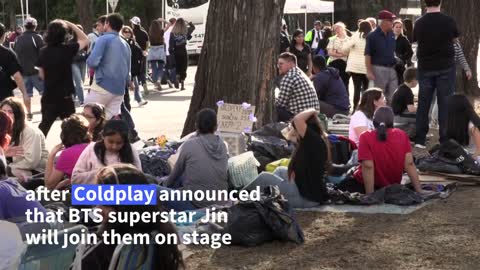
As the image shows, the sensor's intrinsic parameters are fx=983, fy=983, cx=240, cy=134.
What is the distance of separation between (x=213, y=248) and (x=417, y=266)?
1500 mm

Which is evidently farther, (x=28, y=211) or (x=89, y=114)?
(x=89, y=114)

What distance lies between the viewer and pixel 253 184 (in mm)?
8586

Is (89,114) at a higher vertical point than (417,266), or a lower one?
higher

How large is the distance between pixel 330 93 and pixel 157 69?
33.1ft

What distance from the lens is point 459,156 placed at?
10.0 metres

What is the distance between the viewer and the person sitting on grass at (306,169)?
8430 millimetres

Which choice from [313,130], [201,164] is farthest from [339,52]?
[201,164]

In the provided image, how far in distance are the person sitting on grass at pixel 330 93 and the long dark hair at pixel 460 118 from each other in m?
2.66

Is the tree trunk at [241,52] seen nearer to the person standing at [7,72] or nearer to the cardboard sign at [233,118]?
the cardboard sign at [233,118]

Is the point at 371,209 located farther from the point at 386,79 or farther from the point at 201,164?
the point at 386,79

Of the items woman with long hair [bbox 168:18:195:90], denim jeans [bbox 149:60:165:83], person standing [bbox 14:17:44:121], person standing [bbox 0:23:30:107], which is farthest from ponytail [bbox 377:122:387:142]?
woman with long hair [bbox 168:18:195:90]

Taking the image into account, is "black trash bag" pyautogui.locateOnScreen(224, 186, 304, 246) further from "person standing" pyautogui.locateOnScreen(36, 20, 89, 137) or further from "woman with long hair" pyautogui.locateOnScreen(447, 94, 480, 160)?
"person standing" pyautogui.locateOnScreen(36, 20, 89, 137)

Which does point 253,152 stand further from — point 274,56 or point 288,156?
point 274,56

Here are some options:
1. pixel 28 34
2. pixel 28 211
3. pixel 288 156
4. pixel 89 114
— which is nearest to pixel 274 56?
pixel 288 156
